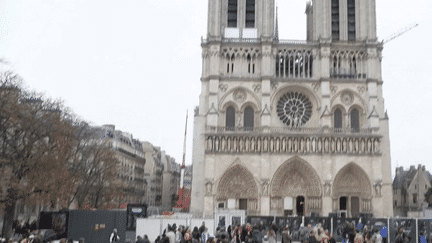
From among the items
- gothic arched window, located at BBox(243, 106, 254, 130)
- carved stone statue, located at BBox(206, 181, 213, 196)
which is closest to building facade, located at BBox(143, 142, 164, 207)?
Result: carved stone statue, located at BBox(206, 181, 213, 196)

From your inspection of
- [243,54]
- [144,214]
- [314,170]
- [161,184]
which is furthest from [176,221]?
[161,184]

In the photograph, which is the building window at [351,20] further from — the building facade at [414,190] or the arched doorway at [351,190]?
the building facade at [414,190]

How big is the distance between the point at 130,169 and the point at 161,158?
23.1m

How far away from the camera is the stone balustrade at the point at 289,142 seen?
42.3 meters

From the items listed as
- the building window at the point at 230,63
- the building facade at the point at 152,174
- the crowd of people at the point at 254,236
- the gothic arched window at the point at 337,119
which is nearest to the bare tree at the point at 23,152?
the crowd of people at the point at 254,236

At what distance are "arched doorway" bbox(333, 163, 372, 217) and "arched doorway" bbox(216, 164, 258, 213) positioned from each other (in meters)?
7.77

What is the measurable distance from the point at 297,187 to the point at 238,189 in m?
5.71

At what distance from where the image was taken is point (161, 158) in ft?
273

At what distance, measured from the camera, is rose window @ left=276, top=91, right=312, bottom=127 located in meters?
44.9

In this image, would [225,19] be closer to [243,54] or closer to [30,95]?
[243,54]

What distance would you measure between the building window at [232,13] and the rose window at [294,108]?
356 inches

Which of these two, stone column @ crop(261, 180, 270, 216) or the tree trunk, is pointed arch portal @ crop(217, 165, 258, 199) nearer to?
stone column @ crop(261, 180, 270, 216)

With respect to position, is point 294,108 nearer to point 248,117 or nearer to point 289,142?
point 289,142

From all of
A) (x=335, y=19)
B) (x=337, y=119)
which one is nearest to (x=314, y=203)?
(x=337, y=119)
